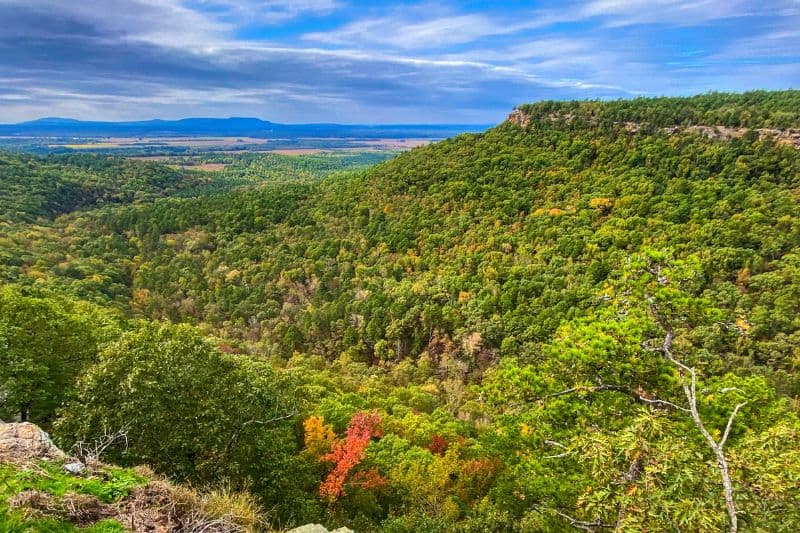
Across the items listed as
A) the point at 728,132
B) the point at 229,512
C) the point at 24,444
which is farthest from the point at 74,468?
the point at 728,132

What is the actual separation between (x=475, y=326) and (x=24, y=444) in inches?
2074

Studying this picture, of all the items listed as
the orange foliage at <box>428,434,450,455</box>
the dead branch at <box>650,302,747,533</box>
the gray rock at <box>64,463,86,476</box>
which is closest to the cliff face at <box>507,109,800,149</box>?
the orange foliage at <box>428,434,450,455</box>

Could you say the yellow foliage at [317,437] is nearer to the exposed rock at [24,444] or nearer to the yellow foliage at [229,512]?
the yellow foliage at [229,512]

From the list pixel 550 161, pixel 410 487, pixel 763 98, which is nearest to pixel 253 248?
pixel 550 161

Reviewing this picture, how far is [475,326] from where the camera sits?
196 ft

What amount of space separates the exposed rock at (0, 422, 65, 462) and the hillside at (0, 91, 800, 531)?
10.2ft

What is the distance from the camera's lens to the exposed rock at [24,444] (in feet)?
33.6

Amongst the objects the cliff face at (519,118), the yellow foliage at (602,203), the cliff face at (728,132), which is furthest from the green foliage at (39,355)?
the cliff face at (519,118)

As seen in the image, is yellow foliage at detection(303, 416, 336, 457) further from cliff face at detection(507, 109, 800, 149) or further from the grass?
cliff face at detection(507, 109, 800, 149)

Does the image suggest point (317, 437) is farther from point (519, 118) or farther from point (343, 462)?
point (519, 118)

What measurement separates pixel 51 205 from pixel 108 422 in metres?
148

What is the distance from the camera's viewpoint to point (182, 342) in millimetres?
18469

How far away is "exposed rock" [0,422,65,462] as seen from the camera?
33.6ft

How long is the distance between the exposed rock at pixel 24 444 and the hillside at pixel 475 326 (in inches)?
122
